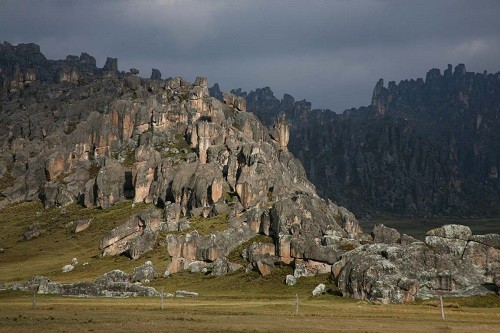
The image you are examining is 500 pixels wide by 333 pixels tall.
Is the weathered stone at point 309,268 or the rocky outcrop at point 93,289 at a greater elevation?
the weathered stone at point 309,268

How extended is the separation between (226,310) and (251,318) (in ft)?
41.5

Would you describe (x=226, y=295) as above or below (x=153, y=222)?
below

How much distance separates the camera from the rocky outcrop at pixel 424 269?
9850 centimetres

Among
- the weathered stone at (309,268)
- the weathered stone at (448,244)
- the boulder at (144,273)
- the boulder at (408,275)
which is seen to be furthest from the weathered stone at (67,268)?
the weathered stone at (448,244)

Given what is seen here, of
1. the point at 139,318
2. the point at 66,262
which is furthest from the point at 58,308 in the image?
the point at 66,262

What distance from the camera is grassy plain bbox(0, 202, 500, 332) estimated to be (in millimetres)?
60469

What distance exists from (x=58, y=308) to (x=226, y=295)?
37064mm

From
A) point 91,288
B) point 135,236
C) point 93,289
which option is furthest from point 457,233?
point 135,236

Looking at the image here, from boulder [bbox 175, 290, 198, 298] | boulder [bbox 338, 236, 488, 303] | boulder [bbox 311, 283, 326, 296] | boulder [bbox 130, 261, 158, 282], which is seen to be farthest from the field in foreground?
boulder [bbox 130, 261, 158, 282]

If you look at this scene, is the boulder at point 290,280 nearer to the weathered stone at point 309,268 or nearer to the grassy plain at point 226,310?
the grassy plain at point 226,310

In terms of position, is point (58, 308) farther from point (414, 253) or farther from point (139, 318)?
point (414, 253)

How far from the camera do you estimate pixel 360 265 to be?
105125 millimetres

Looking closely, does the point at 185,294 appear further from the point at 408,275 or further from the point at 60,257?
the point at 60,257

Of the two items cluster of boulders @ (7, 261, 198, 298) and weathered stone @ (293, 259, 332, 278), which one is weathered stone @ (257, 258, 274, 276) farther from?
cluster of boulders @ (7, 261, 198, 298)
